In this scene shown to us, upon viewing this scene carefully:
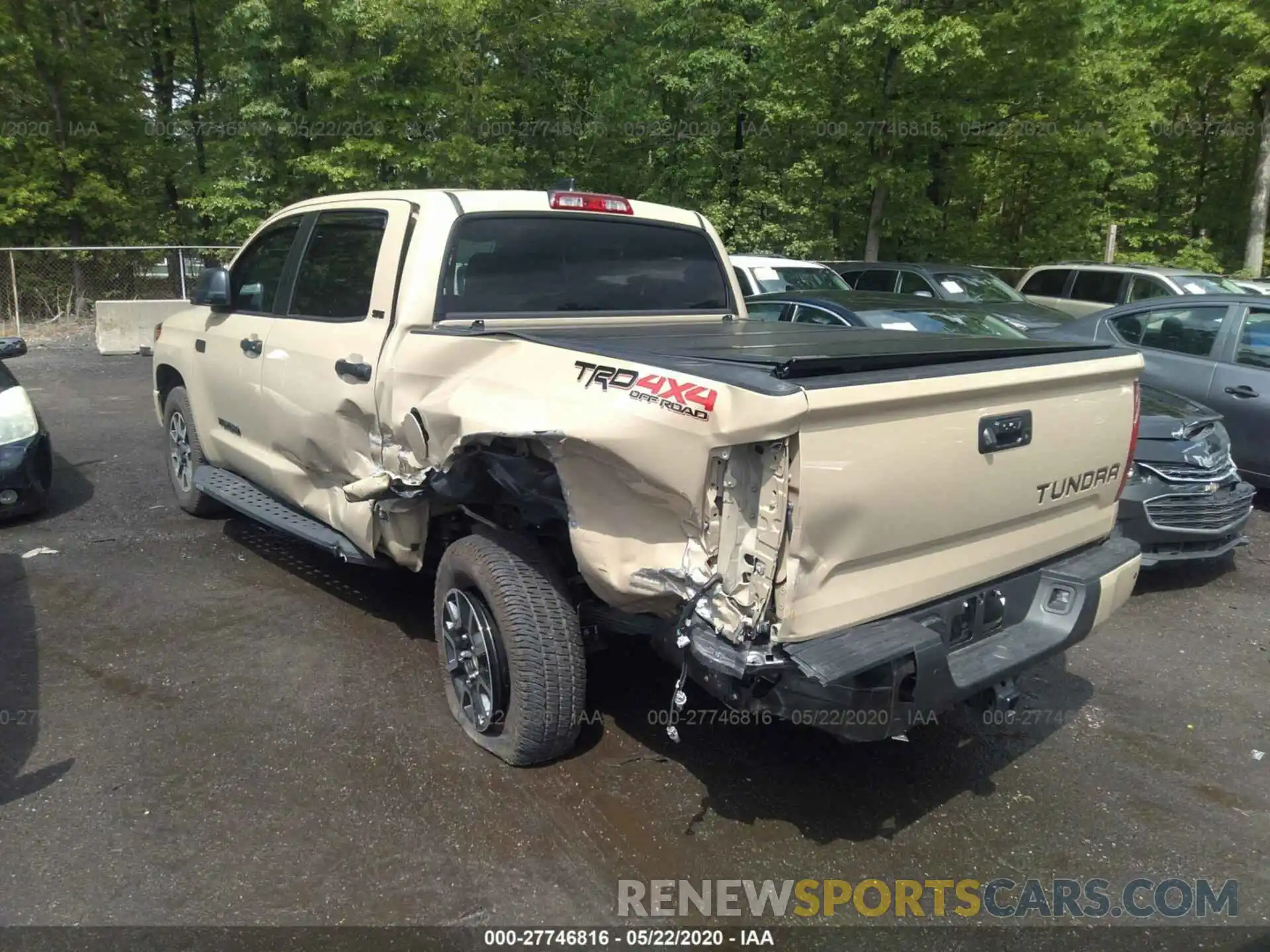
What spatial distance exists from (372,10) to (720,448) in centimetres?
1768

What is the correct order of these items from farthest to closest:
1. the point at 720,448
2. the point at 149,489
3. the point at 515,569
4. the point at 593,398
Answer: the point at 149,489 < the point at 515,569 < the point at 593,398 < the point at 720,448

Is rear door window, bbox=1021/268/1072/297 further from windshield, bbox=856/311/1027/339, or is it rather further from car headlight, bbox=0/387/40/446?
car headlight, bbox=0/387/40/446

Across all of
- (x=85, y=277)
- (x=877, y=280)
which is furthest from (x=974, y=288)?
(x=85, y=277)

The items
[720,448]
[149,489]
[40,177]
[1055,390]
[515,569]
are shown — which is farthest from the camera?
[40,177]

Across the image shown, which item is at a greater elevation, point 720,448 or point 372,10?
point 372,10

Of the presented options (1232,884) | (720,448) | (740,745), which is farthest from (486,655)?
(1232,884)

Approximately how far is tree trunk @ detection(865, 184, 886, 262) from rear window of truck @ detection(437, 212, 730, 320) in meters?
13.9

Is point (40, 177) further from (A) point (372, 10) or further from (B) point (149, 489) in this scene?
(B) point (149, 489)

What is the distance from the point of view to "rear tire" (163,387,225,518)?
6020 millimetres

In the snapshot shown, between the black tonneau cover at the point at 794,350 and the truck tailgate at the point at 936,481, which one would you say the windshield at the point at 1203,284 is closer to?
the black tonneau cover at the point at 794,350

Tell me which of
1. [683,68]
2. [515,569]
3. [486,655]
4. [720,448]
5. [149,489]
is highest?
[683,68]

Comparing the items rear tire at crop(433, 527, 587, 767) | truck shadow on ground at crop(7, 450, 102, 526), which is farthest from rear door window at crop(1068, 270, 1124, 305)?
truck shadow on ground at crop(7, 450, 102, 526)

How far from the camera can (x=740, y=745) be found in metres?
3.81

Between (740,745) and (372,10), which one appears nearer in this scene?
(740,745)
